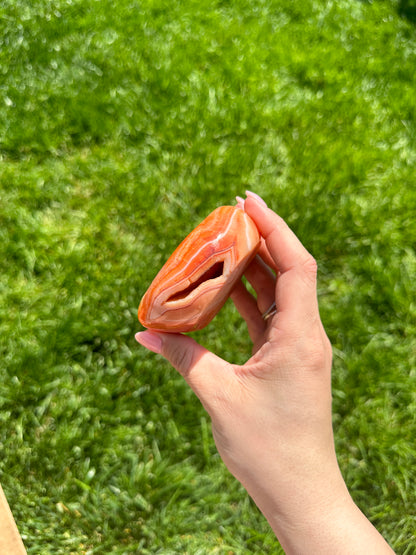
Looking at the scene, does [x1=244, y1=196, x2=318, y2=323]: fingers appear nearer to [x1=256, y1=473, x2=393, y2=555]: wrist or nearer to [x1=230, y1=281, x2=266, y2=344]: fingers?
[x1=230, y1=281, x2=266, y2=344]: fingers

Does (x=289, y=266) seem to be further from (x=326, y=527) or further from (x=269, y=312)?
(x=326, y=527)

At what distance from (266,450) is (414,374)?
1.32 metres

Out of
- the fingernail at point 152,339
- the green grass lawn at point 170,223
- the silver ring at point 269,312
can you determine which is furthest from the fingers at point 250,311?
the fingernail at point 152,339

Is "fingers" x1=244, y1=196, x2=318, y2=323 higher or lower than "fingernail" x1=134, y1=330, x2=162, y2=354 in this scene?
higher

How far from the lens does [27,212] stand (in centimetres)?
288

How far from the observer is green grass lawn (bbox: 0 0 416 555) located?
8.29 ft

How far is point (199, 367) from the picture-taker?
201cm

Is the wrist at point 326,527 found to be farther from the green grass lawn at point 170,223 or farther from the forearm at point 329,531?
the green grass lawn at point 170,223

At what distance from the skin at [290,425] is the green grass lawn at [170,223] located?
0.70 m

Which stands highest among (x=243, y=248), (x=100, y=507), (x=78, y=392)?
(x=243, y=248)

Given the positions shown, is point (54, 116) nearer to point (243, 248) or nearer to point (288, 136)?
point (288, 136)

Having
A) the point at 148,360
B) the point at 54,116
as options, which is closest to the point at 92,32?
the point at 54,116

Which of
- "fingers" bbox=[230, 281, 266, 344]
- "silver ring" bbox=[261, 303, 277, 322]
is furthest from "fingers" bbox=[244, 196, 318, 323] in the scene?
"fingers" bbox=[230, 281, 266, 344]

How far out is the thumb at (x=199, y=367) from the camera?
1.96m
